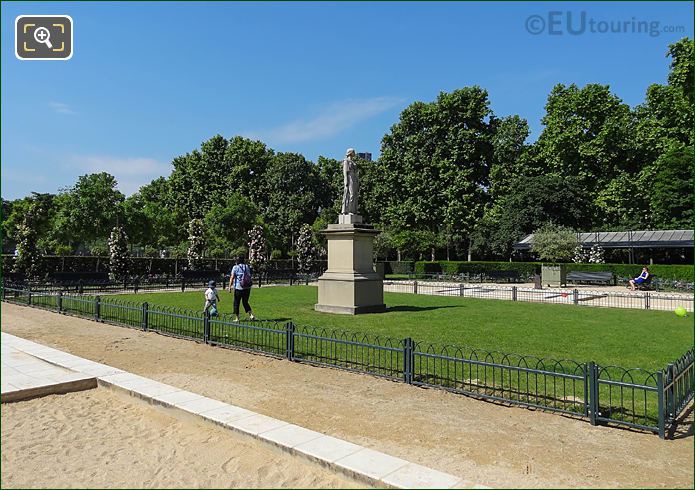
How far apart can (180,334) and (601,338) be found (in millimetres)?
11354

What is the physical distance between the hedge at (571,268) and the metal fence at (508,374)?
2760cm

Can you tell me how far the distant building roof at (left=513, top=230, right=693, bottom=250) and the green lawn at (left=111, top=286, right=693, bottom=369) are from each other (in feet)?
81.5

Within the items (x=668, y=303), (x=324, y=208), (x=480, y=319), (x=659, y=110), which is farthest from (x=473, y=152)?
(x=480, y=319)

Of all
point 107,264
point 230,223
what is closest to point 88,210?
point 107,264

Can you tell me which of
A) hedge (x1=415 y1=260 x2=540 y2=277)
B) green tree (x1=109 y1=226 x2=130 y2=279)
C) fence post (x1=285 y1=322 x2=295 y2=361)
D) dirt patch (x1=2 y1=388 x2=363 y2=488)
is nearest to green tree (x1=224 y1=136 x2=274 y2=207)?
hedge (x1=415 y1=260 x2=540 y2=277)

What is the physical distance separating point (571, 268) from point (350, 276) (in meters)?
28.2

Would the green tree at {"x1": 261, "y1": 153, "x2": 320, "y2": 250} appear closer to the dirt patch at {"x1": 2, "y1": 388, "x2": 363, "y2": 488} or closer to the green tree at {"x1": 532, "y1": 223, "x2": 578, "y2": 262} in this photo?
the green tree at {"x1": 532, "y1": 223, "x2": 578, "y2": 262}

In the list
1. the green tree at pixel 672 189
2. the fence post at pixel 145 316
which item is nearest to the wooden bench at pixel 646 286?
the green tree at pixel 672 189

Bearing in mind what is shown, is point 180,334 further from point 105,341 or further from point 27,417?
point 27,417

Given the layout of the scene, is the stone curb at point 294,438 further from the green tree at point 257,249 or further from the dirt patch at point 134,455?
the green tree at point 257,249

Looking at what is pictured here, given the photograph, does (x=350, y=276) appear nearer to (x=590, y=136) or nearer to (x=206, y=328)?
(x=206, y=328)

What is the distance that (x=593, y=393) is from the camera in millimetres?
6492

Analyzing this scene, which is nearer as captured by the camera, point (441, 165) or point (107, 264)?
point (107, 264)

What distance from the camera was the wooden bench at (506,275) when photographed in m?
37.9
